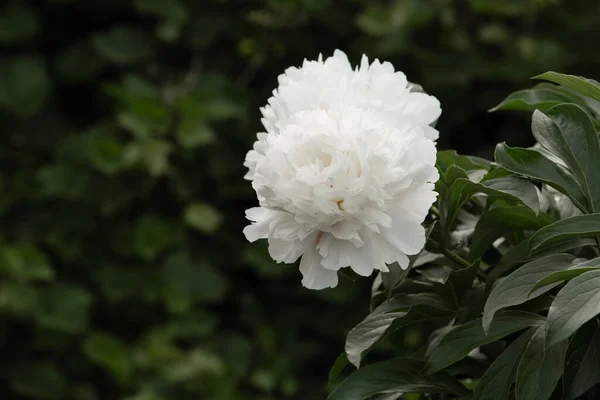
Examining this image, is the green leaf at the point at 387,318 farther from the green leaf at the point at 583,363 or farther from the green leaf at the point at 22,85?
the green leaf at the point at 22,85

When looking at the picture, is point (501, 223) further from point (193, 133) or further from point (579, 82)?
point (193, 133)

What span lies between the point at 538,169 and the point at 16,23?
1.60 m

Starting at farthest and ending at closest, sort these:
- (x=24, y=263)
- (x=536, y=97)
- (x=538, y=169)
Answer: (x=24, y=263), (x=536, y=97), (x=538, y=169)

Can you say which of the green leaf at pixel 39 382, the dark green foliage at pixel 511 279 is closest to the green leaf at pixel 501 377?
the dark green foliage at pixel 511 279

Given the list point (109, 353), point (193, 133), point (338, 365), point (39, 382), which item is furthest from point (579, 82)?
point (39, 382)

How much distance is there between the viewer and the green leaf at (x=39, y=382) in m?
1.80

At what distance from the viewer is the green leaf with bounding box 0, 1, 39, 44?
1.88 metres

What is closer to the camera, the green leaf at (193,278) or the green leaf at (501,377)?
the green leaf at (501,377)

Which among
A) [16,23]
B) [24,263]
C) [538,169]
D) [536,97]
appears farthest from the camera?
[16,23]

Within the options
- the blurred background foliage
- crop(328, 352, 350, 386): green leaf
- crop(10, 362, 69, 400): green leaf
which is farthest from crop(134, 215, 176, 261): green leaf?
crop(328, 352, 350, 386): green leaf

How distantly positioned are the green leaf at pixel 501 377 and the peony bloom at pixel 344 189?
0.11 meters

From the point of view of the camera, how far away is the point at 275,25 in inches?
77.7

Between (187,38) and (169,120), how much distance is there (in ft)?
0.89

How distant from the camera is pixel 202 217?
1826mm
